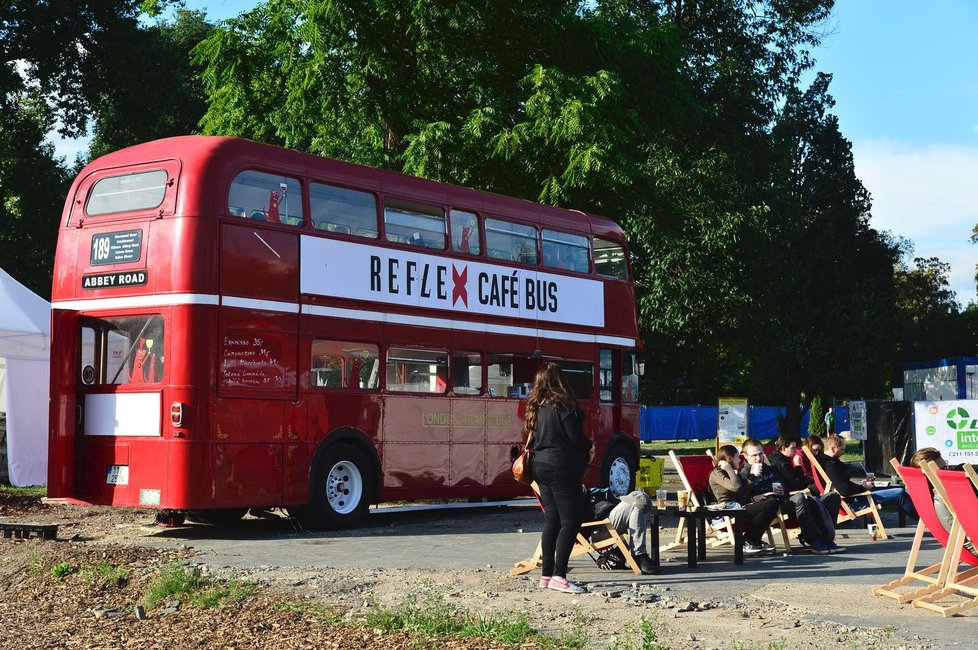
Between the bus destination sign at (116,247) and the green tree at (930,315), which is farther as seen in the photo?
the green tree at (930,315)

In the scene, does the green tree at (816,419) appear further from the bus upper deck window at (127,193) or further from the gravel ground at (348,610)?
the gravel ground at (348,610)

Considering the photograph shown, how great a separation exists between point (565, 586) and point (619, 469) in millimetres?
10966

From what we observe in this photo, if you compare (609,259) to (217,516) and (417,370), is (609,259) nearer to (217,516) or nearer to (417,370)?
(417,370)

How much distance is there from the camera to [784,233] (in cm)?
3778

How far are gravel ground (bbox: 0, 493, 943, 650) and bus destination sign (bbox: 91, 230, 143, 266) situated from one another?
3754 mm

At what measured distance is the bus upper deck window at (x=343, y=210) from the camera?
49.6 ft

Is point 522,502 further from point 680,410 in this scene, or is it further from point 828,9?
point 680,410

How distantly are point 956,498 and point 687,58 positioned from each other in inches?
1024

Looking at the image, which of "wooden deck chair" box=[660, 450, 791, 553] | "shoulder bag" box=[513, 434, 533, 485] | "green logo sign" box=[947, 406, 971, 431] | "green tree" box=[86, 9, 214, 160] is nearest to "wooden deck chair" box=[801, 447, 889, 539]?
"wooden deck chair" box=[660, 450, 791, 553]

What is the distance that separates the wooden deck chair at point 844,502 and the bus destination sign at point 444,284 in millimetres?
4612

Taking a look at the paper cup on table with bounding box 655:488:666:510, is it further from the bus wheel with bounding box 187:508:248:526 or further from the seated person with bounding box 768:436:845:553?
the bus wheel with bounding box 187:508:248:526

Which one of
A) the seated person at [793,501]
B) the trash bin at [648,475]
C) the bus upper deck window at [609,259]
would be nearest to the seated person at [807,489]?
the seated person at [793,501]

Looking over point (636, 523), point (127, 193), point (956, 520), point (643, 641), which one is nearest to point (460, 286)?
point (127, 193)

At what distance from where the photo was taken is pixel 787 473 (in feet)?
45.3
